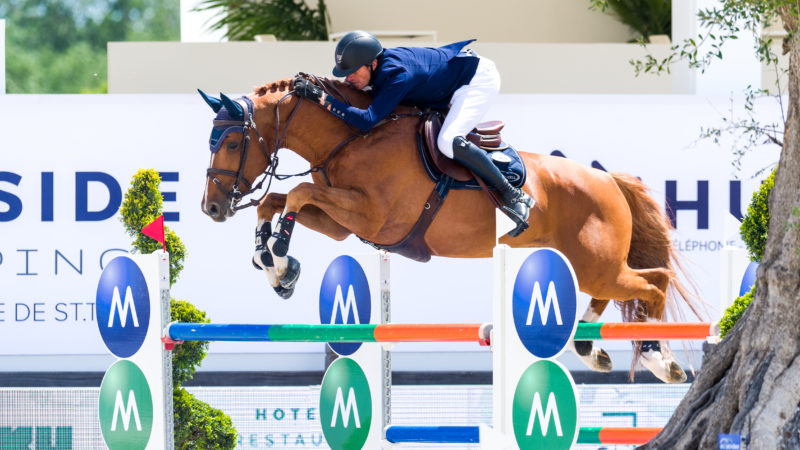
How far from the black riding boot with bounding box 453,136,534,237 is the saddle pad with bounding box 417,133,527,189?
6cm

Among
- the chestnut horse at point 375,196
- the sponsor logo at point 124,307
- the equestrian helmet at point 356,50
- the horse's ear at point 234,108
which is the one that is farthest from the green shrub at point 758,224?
the sponsor logo at point 124,307

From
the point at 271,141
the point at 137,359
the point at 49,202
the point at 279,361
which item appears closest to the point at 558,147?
the point at 279,361

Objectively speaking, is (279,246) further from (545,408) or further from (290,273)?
(545,408)

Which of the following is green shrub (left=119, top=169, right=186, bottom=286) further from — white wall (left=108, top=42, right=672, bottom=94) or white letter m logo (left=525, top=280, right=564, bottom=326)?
white wall (left=108, top=42, right=672, bottom=94)

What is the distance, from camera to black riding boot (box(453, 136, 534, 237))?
12.5 feet

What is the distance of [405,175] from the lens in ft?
12.8

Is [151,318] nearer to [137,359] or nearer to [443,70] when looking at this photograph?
[137,359]

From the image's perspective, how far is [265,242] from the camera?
3.63 meters

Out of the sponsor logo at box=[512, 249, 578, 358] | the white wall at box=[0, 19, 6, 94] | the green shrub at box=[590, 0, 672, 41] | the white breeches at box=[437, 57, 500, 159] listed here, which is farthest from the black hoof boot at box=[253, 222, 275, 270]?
the green shrub at box=[590, 0, 672, 41]

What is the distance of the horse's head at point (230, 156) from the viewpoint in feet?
12.3

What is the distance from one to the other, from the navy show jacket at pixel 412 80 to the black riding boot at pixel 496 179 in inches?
9.9

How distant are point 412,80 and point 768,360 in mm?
1524

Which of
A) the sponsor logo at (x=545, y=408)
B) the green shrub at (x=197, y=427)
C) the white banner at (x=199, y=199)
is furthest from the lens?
the white banner at (x=199, y=199)

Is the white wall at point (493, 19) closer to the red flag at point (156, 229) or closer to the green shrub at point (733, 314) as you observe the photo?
the red flag at point (156, 229)
